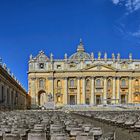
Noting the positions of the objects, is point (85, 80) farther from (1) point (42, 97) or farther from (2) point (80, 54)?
(1) point (42, 97)

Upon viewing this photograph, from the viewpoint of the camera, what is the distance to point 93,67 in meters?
90.2

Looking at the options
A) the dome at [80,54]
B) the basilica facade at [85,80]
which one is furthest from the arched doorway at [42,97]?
the dome at [80,54]

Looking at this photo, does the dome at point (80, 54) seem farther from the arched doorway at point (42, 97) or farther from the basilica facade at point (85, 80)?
the arched doorway at point (42, 97)

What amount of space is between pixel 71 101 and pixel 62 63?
9.54 m

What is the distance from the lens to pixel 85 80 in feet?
298

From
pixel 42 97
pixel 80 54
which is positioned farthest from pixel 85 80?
pixel 42 97

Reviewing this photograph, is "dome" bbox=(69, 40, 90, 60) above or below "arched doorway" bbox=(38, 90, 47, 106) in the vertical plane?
above

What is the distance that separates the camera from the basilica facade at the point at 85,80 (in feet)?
296

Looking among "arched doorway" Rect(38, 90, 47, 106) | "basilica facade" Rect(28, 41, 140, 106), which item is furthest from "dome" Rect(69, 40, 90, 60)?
"arched doorway" Rect(38, 90, 47, 106)

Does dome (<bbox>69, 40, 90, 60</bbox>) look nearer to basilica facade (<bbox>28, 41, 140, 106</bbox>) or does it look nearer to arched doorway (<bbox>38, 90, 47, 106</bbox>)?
basilica facade (<bbox>28, 41, 140, 106</bbox>)

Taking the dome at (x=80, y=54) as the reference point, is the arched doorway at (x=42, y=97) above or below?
below

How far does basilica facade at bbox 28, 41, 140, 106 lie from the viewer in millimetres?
90125

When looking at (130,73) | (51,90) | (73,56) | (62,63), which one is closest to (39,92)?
(51,90)

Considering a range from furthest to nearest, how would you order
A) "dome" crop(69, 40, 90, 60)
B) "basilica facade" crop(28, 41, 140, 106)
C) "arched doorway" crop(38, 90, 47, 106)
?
"dome" crop(69, 40, 90, 60)
"arched doorway" crop(38, 90, 47, 106)
"basilica facade" crop(28, 41, 140, 106)
